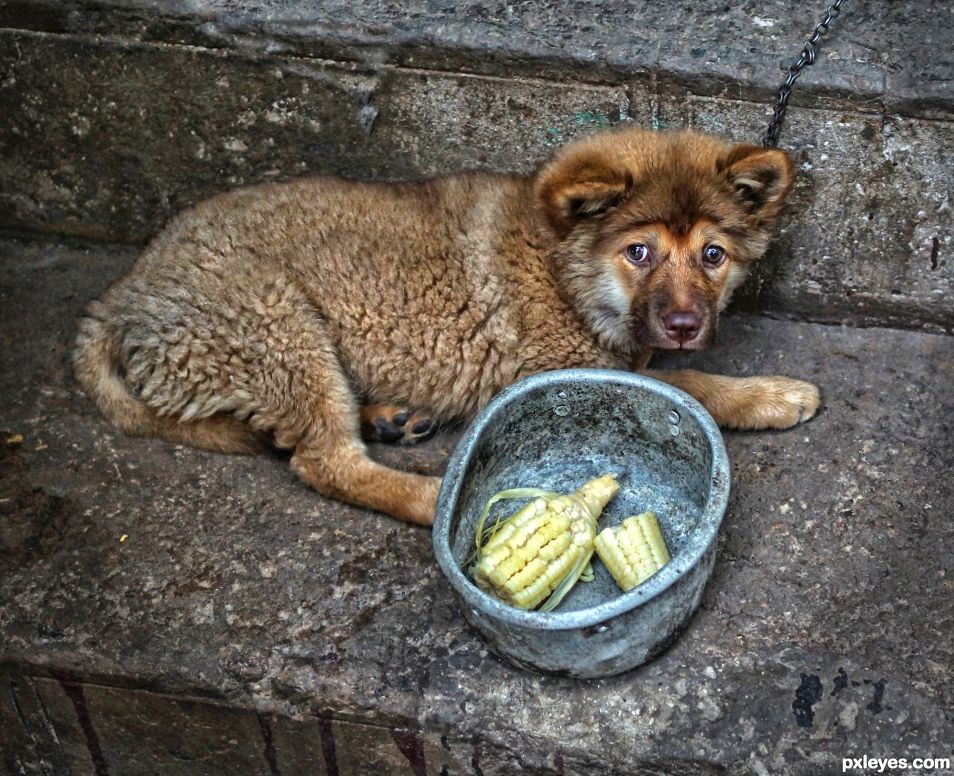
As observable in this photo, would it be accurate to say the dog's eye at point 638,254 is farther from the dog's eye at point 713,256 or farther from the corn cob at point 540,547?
the corn cob at point 540,547

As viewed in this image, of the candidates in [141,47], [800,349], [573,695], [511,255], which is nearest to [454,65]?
[511,255]

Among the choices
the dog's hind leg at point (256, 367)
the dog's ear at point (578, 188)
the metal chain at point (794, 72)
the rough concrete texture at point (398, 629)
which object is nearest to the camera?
the rough concrete texture at point (398, 629)

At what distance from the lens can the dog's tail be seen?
403 centimetres

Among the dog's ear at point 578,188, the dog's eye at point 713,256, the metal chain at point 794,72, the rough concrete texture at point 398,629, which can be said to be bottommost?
the rough concrete texture at point 398,629

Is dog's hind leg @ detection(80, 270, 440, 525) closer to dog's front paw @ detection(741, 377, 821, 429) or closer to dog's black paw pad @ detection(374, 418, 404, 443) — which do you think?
dog's black paw pad @ detection(374, 418, 404, 443)

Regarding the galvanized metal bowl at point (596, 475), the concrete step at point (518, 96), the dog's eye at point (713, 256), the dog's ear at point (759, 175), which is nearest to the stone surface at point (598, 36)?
the concrete step at point (518, 96)

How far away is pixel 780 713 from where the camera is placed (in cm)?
309

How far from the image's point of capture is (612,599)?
10.3ft

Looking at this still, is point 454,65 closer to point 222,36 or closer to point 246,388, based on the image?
point 222,36

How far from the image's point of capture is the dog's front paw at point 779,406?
13.3 ft

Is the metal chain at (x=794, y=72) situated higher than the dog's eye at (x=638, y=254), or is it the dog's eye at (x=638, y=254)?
the metal chain at (x=794, y=72)

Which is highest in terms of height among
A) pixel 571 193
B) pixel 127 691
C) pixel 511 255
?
pixel 571 193

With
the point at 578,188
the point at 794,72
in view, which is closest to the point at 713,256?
the point at 578,188

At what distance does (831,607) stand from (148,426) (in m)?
2.47
